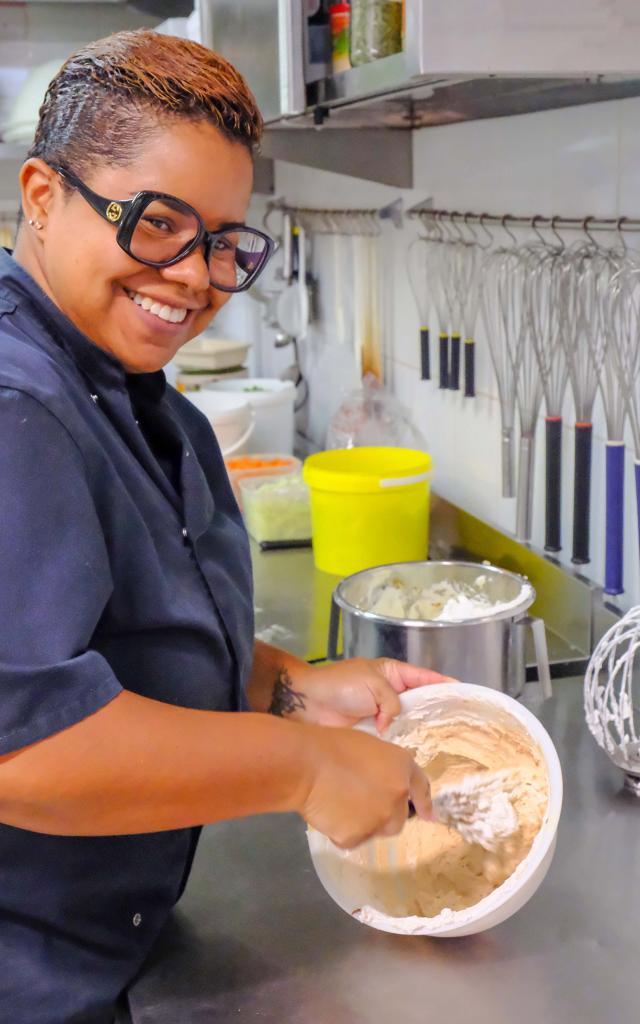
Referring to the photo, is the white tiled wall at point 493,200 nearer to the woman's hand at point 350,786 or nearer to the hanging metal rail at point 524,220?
the hanging metal rail at point 524,220

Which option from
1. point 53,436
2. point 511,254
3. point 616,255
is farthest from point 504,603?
point 53,436

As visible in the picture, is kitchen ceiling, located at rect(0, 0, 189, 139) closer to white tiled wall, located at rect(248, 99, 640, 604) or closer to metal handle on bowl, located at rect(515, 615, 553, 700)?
white tiled wall, located at rect(248, 99, 640, 604)

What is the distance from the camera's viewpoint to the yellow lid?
65.7 inches

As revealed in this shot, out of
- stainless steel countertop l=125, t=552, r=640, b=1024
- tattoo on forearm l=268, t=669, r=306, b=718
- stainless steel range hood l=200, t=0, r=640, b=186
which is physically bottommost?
stainless steel countertop l=125, t=552, r=640, b=1024

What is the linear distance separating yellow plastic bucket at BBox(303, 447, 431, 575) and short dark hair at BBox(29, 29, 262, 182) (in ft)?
3.06

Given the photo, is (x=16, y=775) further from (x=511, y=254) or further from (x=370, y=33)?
(x=511, y=254)

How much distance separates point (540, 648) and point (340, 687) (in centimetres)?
32

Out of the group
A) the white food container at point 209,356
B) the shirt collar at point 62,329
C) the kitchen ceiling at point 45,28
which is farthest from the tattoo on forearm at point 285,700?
the kitchen ceiling at point 45,28

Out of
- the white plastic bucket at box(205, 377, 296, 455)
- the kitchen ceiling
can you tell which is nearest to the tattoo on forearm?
the white plastic bucket at box(205, 377, 296, 455)

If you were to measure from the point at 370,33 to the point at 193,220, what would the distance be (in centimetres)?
52

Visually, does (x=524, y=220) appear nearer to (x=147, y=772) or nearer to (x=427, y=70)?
(x=427, y=70)

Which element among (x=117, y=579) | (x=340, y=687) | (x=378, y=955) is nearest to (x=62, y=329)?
(x=117, y=579)

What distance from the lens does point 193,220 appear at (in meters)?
0.75

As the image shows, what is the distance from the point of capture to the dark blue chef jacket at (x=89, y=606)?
65 centimetres
